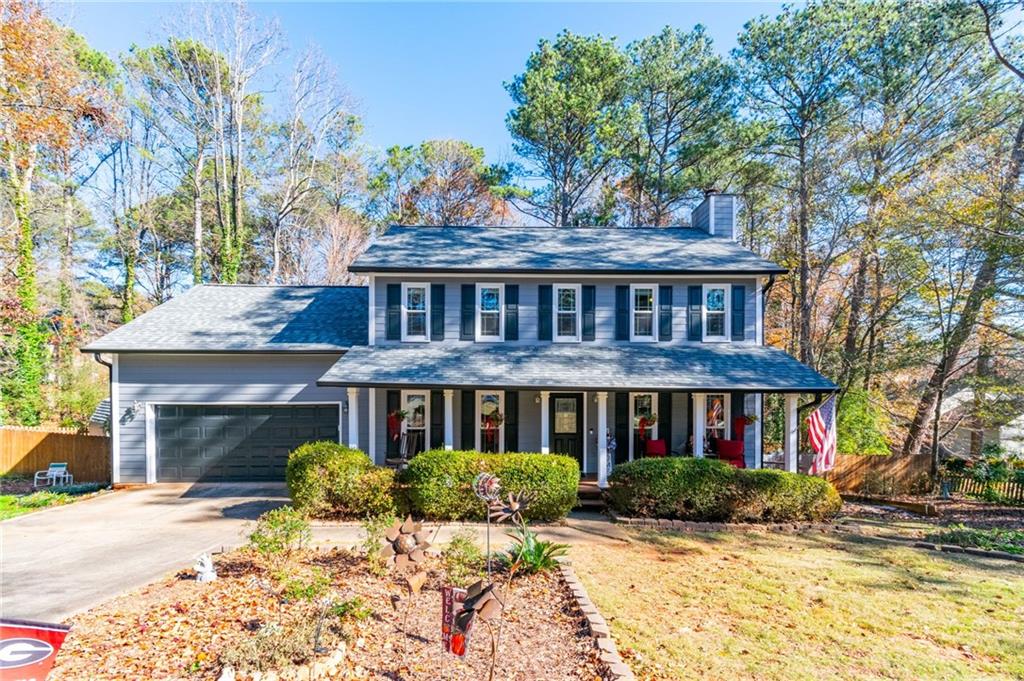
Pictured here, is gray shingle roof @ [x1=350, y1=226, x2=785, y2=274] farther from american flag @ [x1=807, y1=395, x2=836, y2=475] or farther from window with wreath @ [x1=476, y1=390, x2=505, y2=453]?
american flag @ [x1=807, y1=395, x2=836, y2=475]

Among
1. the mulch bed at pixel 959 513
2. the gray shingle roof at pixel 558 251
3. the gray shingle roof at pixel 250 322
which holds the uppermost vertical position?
the gray shingle roof at pixel 558 251

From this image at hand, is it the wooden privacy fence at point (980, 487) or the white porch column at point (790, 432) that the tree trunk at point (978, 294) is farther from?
the white porch column at point (790, 432)

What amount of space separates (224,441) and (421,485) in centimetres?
682

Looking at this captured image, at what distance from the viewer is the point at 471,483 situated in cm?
885

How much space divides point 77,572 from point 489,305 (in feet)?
29.8

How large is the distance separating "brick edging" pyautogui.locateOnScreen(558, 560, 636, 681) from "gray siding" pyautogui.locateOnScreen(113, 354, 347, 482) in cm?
849

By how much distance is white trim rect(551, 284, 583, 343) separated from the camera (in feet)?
42.1

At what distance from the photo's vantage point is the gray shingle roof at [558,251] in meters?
12.6

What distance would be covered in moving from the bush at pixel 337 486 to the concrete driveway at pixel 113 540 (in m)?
1.11

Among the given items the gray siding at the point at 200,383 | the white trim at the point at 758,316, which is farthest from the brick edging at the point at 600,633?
the white trim at the point at 758,316

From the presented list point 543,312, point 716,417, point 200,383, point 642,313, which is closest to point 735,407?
point 716,417

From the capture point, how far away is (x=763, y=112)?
19094 millimetres

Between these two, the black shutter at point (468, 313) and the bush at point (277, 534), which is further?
the black shutter at point (468, 313)

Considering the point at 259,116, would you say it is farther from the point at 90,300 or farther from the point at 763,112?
the point at 763,112
